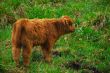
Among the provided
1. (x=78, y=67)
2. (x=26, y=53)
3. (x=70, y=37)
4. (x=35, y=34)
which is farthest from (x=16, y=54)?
(x=70, y=37)

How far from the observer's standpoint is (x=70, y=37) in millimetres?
13938

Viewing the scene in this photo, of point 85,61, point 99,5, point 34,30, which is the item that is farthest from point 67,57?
point 99,5

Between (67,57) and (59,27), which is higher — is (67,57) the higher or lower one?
the lower one

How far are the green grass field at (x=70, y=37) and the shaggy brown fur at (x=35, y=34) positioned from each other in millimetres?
335

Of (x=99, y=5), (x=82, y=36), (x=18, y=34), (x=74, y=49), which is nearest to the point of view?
(x=18, y=34)

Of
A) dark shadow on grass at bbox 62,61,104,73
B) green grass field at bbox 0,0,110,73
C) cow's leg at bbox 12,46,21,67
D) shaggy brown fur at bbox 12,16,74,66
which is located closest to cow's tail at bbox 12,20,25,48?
shaggy brown fur at bbox 12,16,74,66

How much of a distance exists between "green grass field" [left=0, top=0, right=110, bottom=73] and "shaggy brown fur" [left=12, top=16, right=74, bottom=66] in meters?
0.34

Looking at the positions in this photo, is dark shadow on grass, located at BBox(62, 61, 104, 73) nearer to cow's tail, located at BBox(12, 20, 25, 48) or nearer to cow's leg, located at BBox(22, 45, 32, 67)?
cow's leg, located at BBox(22, 45, 32, 67)

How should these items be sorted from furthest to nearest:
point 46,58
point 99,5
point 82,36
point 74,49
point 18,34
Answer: point 99,5
point 82,36
point 74,49
point 46,58
point 18,34

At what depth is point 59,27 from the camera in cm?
1222

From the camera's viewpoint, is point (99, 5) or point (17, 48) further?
point (99, 5)

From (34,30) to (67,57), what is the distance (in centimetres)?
152

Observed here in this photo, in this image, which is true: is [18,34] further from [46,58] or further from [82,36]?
[82,36]

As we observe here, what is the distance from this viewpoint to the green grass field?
11.6 m
